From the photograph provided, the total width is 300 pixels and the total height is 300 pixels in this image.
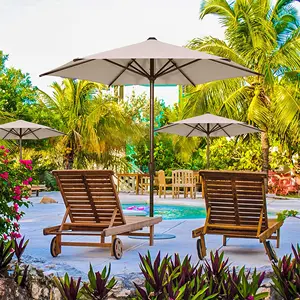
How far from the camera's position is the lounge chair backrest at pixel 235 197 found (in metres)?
6.71

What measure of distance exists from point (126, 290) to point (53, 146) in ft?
58.1

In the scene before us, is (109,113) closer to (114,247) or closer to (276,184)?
(276,184)

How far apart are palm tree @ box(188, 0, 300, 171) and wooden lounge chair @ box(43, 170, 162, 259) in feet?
41.6

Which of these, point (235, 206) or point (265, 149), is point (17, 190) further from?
point (265, 149)

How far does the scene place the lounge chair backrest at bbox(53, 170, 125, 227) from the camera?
22.8 ft

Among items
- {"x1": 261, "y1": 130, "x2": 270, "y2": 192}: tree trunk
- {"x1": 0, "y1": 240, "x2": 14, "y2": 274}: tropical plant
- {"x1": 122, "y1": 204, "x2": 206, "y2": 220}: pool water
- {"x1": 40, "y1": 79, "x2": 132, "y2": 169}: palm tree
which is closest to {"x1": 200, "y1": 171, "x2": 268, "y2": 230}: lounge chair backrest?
{"x1": 0, "y1": 240, "x2": 14, "y2": 274}: tropical plant

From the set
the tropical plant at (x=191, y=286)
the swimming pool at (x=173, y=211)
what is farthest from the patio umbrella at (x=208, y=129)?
the tropical plant at (x=191, y=286)

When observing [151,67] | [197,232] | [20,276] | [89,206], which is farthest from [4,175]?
[151,67]

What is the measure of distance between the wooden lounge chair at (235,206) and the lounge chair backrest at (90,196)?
980 mm

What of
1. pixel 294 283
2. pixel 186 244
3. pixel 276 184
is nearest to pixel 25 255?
pixel 186 244

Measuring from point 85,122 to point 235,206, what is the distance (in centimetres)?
1547

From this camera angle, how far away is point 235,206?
22.7 feet

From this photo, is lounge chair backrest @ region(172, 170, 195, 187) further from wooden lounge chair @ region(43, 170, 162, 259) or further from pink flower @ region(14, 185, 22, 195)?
pink flower @ region(14, 185, 22, 195)

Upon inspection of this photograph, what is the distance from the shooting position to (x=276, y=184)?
2016 cm
